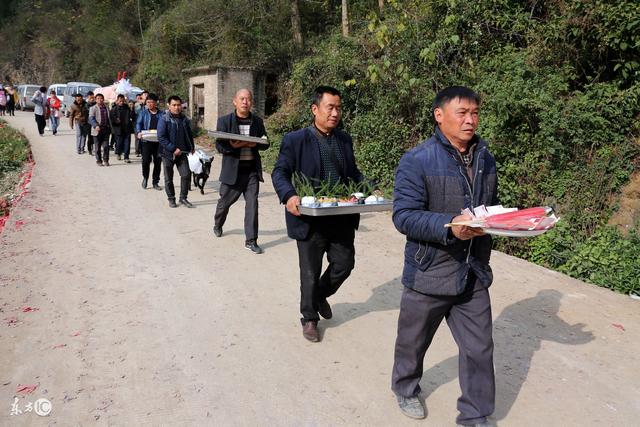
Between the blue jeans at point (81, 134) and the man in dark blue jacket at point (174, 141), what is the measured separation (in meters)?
7.13

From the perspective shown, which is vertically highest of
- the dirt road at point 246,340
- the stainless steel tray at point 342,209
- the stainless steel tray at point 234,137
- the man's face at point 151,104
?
the man's face at point 151,104

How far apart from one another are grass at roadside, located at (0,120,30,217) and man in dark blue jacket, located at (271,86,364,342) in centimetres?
645

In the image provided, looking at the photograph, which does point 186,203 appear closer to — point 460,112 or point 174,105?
point 174,105

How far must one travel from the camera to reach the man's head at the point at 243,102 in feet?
21.5

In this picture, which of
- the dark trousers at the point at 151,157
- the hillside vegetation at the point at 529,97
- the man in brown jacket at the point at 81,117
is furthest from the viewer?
the man in brown jacket at the point at 81,117

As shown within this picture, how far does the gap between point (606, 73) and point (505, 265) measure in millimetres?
3907

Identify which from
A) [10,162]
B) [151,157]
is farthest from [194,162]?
[10,162]

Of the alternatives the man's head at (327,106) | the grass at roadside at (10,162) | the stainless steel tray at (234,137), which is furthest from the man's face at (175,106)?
the man's head at (327,106)

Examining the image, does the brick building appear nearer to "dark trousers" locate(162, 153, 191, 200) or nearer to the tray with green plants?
"dark trousers" locate(162, 153, 191, 200)

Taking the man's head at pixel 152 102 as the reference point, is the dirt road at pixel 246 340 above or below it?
below

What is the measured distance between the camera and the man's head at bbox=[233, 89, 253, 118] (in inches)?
258

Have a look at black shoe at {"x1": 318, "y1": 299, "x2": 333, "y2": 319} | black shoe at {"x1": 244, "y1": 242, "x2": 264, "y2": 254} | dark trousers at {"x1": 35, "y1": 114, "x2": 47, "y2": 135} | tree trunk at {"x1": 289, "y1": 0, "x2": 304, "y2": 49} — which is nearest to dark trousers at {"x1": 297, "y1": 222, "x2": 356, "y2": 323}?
black shoe at {"x1": 318, "y1": 299, "x2": 333, "y2": 319}

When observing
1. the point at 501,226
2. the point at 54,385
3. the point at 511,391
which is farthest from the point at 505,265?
the point at 54,385

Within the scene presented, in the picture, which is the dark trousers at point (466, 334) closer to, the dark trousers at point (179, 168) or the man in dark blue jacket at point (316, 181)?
the man in dark blue jacket at point (316, 181)
